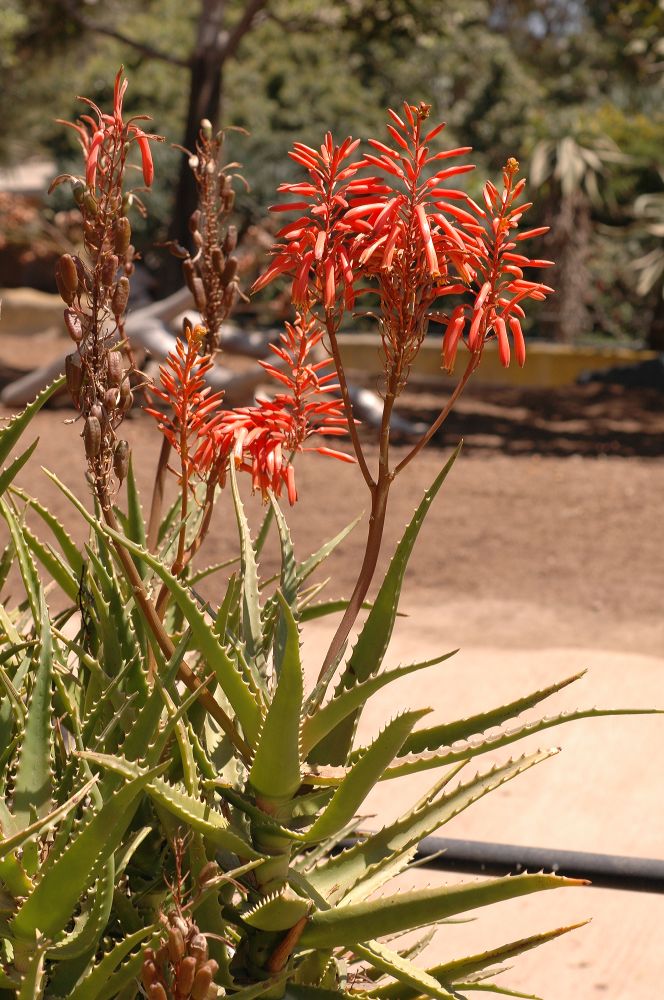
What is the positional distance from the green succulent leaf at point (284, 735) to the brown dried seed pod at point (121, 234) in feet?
1.57

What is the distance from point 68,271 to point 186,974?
77 centimetres

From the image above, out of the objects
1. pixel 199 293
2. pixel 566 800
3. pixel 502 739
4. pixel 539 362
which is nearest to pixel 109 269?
pixel 199 293

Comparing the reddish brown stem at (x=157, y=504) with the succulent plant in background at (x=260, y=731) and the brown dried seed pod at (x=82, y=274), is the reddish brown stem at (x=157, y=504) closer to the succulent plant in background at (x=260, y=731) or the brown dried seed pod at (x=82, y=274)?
the succulent plant in background at (x=260, y=731)

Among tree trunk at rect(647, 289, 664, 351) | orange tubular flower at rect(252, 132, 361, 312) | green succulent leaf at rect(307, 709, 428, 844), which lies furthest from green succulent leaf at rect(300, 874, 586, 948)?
tree trunk at rect(647, 289, 664, 351)

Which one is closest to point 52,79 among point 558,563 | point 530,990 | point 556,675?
point 558,563

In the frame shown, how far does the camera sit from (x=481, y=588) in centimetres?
600

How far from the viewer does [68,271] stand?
4.62ft

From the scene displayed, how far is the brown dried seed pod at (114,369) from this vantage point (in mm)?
1432

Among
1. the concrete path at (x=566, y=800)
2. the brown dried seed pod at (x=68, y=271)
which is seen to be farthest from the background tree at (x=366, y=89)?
the brown dried seed pod at (x=68, y=271)

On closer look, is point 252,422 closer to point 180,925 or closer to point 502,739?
point 502,739

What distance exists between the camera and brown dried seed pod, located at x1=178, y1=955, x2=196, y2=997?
47.0 inches

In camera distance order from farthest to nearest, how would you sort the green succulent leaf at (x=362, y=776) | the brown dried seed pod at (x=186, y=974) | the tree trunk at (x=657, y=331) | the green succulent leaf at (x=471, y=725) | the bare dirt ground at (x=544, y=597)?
the tree trunk at (x=657, y=331)
the bare dirt ground at (x=544, y=597)
the green succulent leaf at (x=471, y=725)
the green succulent leaf at (x=362, y=776)
the brown dried seed pod at (x=186, y=974)

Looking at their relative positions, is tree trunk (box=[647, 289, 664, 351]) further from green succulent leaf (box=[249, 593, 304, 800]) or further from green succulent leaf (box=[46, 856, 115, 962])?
green succulent leaf (box=[46, 856, 115, 962])

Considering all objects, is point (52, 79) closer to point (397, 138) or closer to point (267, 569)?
point (267, 569)
